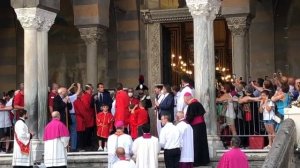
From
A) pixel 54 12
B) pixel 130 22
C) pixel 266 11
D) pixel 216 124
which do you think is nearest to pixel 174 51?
pixel 130 22

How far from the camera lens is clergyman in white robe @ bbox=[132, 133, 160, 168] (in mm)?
10570

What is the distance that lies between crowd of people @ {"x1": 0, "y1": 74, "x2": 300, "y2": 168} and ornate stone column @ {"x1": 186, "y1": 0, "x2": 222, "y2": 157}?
29cm

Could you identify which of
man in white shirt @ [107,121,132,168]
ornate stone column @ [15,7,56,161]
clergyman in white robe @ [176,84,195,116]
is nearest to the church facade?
ornate stone column @ [15,7,56,161]

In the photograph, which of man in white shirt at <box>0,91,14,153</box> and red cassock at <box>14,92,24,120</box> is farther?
red cassock at <box>14,92,24,120</box>

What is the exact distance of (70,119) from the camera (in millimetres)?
14195

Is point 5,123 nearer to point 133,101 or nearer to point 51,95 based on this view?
point 51,95

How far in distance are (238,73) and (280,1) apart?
133 inches

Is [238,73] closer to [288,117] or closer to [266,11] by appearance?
[266,11]

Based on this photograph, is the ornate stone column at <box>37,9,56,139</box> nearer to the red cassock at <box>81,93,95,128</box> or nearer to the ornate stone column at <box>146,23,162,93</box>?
the red cassock at <box>81,93,95,128</box>

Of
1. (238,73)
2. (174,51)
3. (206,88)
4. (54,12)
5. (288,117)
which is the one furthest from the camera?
(174,51)

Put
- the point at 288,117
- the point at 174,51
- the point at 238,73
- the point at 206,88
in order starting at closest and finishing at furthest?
the point at 288,117 → the point at 206,88 → the point at 238,73 → the point at 174,51

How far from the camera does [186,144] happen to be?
11258 mm

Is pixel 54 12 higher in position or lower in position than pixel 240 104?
higher

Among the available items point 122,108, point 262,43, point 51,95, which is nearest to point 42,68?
point 51,95
